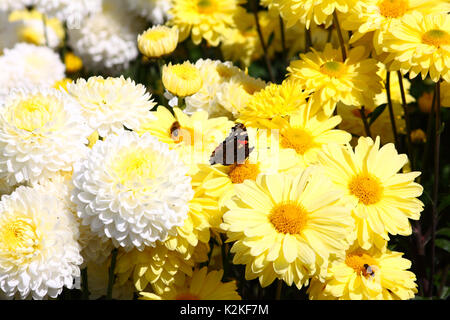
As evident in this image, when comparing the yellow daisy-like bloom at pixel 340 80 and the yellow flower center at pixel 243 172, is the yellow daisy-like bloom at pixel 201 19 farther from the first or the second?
the yellow flower center at pixel 243 172

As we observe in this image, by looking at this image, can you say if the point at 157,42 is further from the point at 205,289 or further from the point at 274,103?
the point at 205,289

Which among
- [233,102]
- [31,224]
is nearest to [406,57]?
[233,102]

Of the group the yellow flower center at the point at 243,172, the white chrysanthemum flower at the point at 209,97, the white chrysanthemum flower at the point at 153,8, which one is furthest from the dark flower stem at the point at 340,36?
the white chrysanthemum flower at the point at 153,8

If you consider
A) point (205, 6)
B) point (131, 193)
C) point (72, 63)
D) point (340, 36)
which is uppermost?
point (205, 6)

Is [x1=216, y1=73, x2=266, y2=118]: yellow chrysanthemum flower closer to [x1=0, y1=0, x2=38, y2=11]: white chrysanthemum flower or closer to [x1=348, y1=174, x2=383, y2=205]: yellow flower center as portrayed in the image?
[x1=348, y1=174, x2=383, y2=205]: yellow flower center

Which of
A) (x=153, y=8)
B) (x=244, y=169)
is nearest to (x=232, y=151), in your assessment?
(x=244, y=169)

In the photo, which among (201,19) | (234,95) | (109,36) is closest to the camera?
(234,95)
